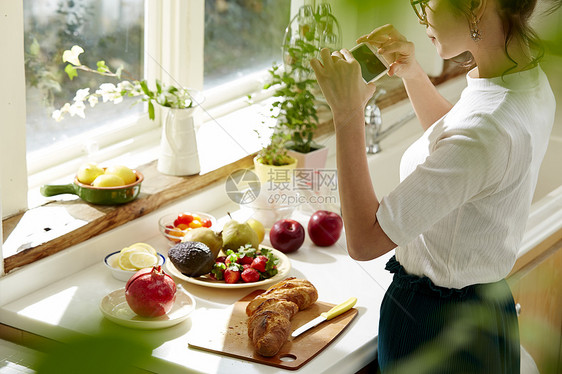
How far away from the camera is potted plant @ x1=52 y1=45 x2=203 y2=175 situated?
1333 millimetres

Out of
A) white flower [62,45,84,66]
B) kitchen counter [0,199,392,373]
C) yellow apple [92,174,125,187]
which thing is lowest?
kitchen counter [0,199,392,373]

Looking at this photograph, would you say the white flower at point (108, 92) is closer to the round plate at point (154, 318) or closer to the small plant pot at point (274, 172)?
the small plant pot at point (274, 172)

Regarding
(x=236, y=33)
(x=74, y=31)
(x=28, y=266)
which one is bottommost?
(x=28, y=266)

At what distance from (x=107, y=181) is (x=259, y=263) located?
32cm

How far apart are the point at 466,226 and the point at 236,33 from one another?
36cm

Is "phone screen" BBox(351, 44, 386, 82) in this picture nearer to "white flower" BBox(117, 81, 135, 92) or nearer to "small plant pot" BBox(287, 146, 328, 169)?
"small plant pot" BBox(287, 146, 328, 169)

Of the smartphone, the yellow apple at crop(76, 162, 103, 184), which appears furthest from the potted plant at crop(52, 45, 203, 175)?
the smartphone

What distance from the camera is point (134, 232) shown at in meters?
1.32

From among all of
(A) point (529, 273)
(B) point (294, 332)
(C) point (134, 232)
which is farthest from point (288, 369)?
(A) point (529, 273)

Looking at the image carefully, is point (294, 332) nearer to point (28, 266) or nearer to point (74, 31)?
point (28, 266)

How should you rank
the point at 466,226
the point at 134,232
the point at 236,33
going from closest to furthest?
the point at 236,33 < the point at 466,226 < the point at 134,232

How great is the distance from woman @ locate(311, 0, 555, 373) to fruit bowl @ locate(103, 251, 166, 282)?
16.2 inches

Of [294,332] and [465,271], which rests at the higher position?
[465,271]

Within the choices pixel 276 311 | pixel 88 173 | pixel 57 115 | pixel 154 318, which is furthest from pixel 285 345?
pixel 57 115
